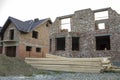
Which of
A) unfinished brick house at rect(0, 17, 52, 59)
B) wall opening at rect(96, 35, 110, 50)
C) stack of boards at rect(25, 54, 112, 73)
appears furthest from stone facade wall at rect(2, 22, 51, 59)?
wall opening at rect(96, 35, 110, 50)

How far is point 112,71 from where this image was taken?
14047 mm

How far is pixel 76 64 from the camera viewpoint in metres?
13.8

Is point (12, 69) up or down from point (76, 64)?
down

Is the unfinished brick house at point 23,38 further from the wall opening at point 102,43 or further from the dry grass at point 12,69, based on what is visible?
the wall opening at point 102,43

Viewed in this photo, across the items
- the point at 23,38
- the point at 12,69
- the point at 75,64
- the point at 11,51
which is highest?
the point at 23,38

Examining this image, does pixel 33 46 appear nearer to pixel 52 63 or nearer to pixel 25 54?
pixel 25 54

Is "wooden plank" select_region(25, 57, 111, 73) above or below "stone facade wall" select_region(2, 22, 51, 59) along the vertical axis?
below

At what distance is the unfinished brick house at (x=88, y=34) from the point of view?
24328 millimetres

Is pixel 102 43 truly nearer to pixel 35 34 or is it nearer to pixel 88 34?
pixel 88 34

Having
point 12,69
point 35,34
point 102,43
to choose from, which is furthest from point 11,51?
point 102,43

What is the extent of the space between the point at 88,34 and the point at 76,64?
44.3ft

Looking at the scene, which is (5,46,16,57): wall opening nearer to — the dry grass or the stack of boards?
the dry grass

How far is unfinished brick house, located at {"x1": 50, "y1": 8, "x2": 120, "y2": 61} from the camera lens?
24328mm

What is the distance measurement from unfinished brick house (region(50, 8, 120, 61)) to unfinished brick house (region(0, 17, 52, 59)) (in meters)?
4.50
